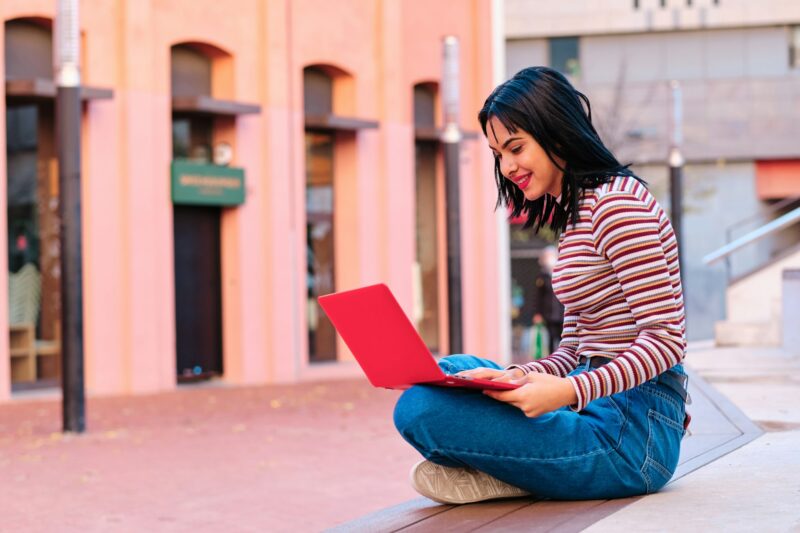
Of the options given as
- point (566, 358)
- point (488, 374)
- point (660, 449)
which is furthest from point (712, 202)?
point (488, 374)

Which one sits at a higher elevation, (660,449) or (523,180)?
(523,180)

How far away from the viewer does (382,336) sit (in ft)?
10.9

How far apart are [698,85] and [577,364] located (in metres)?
36.4

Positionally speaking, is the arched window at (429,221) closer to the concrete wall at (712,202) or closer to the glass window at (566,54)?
the concrete wall at (712,202)

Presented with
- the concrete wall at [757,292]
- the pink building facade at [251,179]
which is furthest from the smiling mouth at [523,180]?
the concrete wall at [757,292]

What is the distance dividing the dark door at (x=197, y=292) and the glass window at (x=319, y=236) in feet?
6.63

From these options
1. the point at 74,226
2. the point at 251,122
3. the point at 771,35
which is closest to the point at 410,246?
the point at 251,122

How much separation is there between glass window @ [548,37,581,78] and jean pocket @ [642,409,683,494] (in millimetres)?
36370

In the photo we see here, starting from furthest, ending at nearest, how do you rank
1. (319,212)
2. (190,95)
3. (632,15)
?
(632,15) → (319,212) → (190,95)

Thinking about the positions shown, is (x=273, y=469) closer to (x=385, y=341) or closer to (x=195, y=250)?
(x=385, y=341)

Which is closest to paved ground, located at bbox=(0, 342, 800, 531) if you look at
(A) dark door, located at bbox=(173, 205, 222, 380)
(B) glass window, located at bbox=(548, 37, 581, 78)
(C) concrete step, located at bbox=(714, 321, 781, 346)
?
(C) concrete step, located at bbox=(714, 321, 781, 346)

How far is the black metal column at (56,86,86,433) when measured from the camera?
12031 mm

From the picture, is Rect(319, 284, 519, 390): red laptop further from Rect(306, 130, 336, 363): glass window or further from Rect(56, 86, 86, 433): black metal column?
Rect(306, 130, 336, 363): glass window

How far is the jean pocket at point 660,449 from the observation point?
3744 mm
